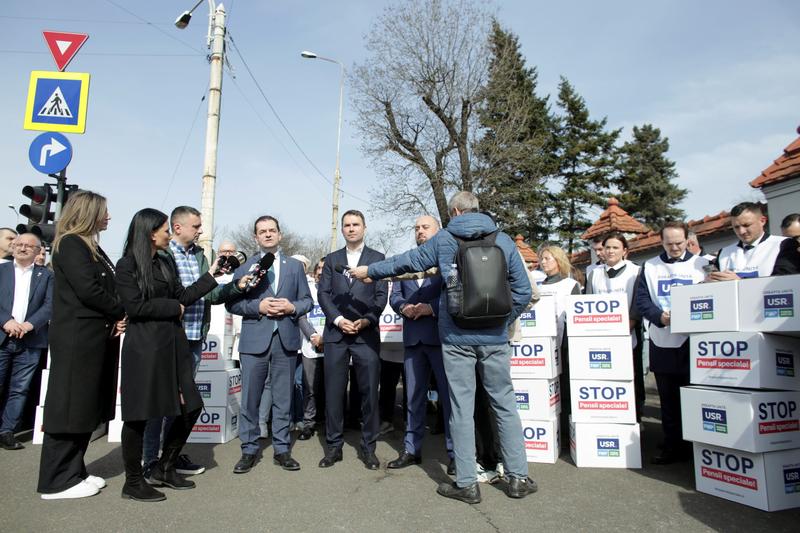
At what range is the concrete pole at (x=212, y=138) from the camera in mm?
10250

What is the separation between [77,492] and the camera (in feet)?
12.5

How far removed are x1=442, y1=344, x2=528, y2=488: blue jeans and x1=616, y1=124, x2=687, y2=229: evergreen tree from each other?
33.5 metres

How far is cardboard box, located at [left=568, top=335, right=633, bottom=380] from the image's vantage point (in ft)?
15.3

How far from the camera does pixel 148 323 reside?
381 cm

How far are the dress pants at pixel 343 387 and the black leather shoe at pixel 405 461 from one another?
259 millimetres

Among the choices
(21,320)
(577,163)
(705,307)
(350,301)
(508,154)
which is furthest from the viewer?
(577,163)

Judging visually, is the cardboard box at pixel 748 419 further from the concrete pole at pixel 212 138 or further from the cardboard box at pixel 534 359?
the concrete pole at pixel 212 138

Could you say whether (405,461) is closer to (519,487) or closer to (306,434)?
(519,487)

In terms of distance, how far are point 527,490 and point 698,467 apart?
4.42ft

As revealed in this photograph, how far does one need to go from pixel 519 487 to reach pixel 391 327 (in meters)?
3.12

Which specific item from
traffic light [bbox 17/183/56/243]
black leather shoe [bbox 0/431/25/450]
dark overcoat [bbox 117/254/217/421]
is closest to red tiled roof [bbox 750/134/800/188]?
dark overcoat [bbox 117/254/217/421]

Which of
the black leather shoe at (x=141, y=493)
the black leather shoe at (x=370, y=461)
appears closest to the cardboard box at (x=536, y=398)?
the black leather shoe at (x=370, y=461)

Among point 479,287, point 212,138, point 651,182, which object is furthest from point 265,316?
point 651,182

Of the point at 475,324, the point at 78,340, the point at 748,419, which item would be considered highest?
the point at 475,324
